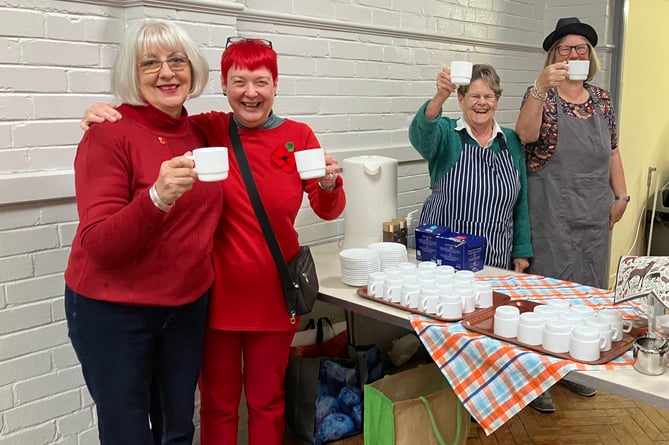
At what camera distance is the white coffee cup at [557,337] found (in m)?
1.61

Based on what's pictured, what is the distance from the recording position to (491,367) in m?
1.69

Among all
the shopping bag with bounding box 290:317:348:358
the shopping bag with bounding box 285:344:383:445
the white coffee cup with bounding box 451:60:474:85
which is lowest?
the shopping bag with bounding box 285:344:383:445

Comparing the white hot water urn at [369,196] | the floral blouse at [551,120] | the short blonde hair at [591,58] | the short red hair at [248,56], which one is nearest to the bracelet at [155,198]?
the short red hair at [248,56]

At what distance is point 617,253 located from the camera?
191 inches

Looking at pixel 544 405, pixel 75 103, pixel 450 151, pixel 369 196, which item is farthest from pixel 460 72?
pixel 544 405

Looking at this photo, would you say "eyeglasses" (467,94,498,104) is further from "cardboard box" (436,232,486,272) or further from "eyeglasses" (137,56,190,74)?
"eyeglasses" (137,56,190,74)

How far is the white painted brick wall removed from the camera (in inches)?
78.2

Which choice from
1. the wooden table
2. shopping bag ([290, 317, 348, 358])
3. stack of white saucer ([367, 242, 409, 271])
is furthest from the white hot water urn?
shopping bag ([290, 317, 348, 358])

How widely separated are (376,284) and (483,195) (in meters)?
0.69

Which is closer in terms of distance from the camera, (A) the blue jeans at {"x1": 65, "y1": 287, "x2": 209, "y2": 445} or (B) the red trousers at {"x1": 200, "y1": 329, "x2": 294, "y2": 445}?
(A) the blue jeans at {"x1": 65, "y1": 287, "x2": 209, "y2": 445}

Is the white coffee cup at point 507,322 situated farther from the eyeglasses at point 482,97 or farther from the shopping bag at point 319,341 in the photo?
the shopping bag at point 319,341

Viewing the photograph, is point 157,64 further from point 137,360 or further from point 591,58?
point 591,58

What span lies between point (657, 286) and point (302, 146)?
3.52 feet

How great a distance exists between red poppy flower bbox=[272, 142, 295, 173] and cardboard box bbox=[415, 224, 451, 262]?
703mm
